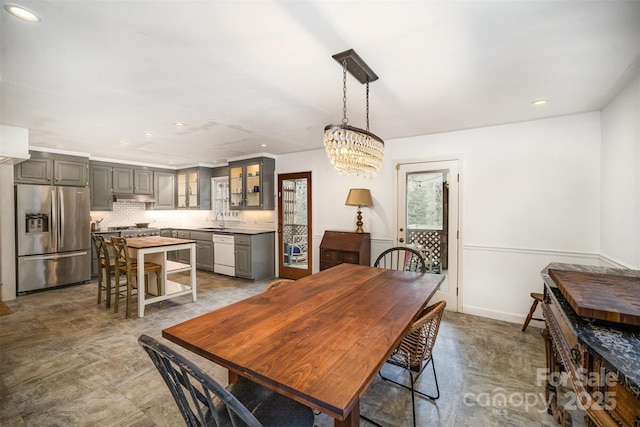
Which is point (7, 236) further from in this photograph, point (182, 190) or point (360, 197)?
point (360, 197)

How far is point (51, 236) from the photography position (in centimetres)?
443

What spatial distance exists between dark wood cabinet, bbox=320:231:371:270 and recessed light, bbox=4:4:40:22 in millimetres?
3575

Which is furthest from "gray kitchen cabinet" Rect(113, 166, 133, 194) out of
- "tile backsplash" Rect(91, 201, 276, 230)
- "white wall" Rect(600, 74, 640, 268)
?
"white wall" Rect(600, 74, 640, 268)

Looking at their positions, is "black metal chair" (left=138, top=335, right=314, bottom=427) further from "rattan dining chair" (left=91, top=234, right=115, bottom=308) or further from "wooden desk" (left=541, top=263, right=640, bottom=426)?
"rattan dining chair" (left=91, top=234, right=115, bottom=308)

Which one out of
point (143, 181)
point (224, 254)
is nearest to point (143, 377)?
point (224, 254)

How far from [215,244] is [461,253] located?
4.48m

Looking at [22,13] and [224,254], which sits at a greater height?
[22,13]

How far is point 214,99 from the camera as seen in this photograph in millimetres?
2605

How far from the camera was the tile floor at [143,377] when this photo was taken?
5.91 feet

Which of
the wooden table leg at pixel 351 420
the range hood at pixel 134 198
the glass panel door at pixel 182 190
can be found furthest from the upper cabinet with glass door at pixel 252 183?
the wooden table leg at pixel 351 420

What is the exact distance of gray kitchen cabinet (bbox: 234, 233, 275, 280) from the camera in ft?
16.5

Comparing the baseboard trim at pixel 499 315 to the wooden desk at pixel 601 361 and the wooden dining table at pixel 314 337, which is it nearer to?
the wooden dining table at pixel 314 337

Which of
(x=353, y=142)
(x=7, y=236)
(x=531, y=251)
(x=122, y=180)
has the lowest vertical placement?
(x=531, y=251)

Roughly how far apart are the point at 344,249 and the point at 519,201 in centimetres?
228
